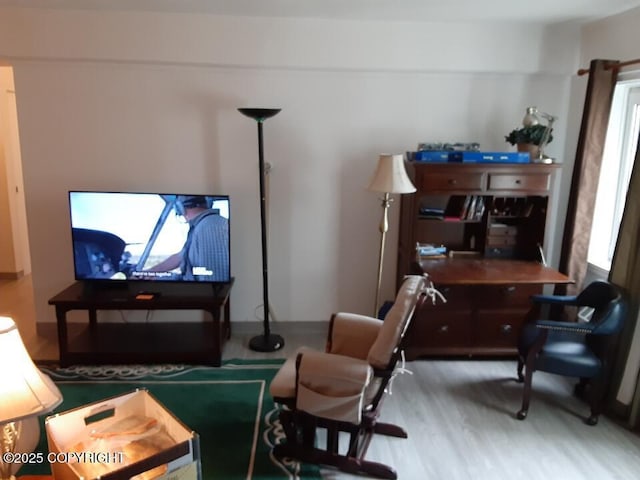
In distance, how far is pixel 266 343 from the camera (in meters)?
3.71

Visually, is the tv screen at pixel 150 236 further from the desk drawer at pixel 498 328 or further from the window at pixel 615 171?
the window at pixel 615 171

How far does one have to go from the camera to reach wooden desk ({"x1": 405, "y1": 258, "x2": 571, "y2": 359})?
134 inches

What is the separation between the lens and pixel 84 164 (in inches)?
144

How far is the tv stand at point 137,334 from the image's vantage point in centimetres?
329

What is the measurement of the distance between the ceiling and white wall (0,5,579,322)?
4.4 inches

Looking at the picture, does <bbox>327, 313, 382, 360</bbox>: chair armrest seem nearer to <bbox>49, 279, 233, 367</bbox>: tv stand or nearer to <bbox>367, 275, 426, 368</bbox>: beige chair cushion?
<bbox>367, 275, 426, 368</bbox>: beige chair cushion

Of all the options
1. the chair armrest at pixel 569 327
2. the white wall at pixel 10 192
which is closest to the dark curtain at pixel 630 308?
the chair armrest at pixel 569 327

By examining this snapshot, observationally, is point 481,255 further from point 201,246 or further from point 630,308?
point 201,246

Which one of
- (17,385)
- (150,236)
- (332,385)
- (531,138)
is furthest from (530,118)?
(17,385)

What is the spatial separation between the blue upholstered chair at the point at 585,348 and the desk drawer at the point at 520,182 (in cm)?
82

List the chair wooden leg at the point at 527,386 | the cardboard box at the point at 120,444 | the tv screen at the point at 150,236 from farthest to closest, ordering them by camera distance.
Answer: the tv screen at the point at 150,236, the chair wooden leg at the point at 527,386, the cardboard box at the point at 120,444

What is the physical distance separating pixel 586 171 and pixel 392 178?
1369 mm

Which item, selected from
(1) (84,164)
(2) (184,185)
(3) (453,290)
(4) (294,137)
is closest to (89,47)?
(1) (84,164)

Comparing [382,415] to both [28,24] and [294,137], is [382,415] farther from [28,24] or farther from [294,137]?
[28,24]
